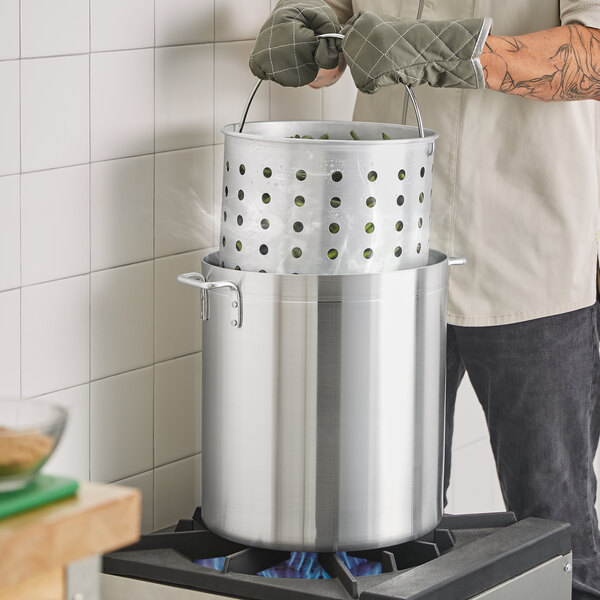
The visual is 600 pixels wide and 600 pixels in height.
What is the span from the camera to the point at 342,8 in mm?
2000

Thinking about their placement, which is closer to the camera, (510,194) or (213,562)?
(213,562)

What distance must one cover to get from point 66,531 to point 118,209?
3.18 feet

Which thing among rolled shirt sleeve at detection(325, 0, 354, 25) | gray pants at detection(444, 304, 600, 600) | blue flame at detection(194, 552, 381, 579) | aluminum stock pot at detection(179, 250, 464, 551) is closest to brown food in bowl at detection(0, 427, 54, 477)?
aluminum stock pot at detection(179, 250, 464, 551)

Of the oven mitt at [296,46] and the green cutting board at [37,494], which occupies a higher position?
the oven mitt at [296,46]

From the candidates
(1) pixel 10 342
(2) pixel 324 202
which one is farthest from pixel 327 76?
(1) pixel 10 342

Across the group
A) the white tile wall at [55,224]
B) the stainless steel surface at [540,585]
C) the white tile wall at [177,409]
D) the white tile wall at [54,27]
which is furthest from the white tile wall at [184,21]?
the stainless steel surface at [540,585]

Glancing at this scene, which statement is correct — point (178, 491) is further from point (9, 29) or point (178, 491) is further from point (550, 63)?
point (550, 63)

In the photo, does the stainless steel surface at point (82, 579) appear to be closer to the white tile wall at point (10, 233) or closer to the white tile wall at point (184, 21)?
the white tile wall at point (10, 233)

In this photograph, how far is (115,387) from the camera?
184cm

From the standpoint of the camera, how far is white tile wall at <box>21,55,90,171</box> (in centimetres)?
162

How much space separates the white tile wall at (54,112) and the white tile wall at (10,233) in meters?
0.04

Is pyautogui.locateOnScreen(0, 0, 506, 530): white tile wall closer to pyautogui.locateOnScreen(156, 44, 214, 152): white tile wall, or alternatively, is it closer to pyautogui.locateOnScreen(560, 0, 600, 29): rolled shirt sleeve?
pyautogui.locateOnScreen(156, 44, 214, 152): white tile wall

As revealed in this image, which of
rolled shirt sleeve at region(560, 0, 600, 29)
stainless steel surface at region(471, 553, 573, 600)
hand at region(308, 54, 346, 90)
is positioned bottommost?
stainless steel surface at region(471, 553, 573, 600)

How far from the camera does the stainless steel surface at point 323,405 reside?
1556mm
